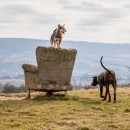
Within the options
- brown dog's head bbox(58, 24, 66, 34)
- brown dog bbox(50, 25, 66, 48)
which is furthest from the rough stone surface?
brown dog's head bbox(58, 24, 66, 34)

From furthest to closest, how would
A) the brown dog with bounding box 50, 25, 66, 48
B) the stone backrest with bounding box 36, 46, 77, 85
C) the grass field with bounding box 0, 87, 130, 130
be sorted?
the brown dog with bounding box 50, 25, 66, 48 → the stone backrest with bounding box 36, 46, 77, 85 → the grass field with bounding box 0, 87, 130, 130

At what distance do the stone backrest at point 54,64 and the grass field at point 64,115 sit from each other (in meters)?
1.16

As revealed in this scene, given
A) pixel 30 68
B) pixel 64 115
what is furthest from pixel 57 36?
pixel 64 115

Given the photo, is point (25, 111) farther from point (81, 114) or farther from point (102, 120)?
point (102, 120)

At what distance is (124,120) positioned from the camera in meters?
18.7

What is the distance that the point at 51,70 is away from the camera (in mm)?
27609

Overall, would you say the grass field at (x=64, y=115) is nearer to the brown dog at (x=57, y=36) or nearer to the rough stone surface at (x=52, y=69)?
the rough stone surface at (x=52, y=69)

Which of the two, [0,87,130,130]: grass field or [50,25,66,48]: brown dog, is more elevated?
[50,25,66,48]: brown dog

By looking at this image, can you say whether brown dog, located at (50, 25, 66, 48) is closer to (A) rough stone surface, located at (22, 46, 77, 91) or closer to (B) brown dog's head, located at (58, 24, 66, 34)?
(B) brown dog's head, located at (58, 24, 66, 34)

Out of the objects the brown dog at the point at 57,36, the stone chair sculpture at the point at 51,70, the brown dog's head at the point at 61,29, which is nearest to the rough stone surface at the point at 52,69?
the stone chair sculpture at the point at 51,70

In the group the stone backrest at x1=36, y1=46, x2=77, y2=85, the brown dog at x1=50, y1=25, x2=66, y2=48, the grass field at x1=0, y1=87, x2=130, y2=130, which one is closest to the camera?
the grass field at x1=0, y1=87, x2=130, y2=130

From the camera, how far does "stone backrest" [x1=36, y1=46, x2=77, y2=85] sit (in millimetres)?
27172

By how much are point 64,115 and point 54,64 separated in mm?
7618

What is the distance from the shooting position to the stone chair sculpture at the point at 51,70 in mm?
27219
